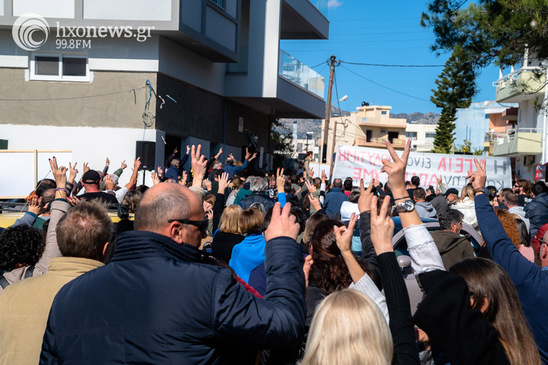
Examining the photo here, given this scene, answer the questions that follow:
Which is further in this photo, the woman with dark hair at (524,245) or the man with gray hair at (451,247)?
the woman with dark hair at (524,245)

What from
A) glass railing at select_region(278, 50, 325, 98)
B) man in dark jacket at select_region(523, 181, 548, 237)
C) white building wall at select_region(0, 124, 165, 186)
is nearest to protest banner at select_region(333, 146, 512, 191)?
glass railing at select_region(278, 50, 325, 98)

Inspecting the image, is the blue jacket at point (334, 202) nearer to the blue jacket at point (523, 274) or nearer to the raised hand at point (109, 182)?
the raised hand at point (109, 182)

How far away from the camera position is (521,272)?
3562mm

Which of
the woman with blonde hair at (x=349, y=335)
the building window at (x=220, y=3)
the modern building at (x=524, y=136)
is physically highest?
the building window at (x=220, y=3)

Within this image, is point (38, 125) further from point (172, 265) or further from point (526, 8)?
point (172, 265)

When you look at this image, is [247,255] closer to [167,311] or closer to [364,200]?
[364,200]

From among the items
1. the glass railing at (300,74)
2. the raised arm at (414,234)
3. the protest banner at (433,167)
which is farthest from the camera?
the glass railing at (300,74)

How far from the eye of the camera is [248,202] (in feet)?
30.6

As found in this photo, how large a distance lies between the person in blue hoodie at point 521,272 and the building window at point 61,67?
15.4m

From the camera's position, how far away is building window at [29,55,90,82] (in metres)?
17.2

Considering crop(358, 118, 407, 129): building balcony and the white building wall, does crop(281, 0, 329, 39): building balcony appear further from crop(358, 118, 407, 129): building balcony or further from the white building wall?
crop(358, 118, 407, 129): building balcony

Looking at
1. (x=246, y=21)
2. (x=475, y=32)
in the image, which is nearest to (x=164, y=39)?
(x=246, y=21)

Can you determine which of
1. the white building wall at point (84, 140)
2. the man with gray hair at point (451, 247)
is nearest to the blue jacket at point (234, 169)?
the white building wall at point (84, 140)

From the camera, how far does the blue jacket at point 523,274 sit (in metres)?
3.35
